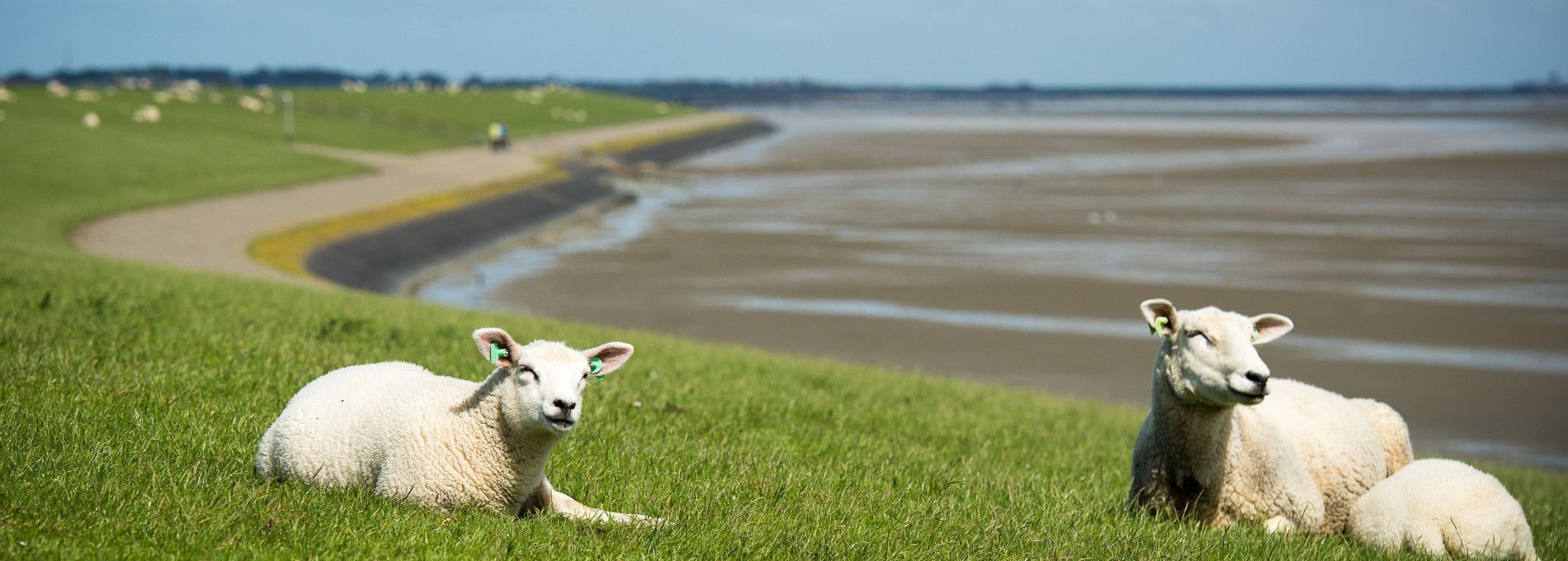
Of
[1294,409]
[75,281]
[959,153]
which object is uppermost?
[1294,409]

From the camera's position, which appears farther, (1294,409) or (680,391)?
(680,391)

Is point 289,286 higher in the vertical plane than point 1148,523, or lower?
lower

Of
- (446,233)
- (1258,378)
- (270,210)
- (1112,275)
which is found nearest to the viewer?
(1258,378)

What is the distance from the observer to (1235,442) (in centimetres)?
841

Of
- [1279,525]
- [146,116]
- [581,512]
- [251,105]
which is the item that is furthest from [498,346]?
[251,105]

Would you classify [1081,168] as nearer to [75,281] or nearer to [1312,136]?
[1312,136]

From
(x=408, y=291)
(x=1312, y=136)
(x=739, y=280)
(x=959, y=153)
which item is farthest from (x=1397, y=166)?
(x=408, y=291)

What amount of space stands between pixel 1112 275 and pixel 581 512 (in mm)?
27603

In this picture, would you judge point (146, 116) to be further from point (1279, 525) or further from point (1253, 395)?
point (1253, 395)

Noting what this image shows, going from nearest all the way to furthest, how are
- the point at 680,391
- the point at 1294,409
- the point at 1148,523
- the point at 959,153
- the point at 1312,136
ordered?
the point at 1148,523 < the point at 1294,409 < the point at 680,391 < the point at 959,153 < the point at 1312,136

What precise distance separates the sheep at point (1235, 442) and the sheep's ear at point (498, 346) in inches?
138

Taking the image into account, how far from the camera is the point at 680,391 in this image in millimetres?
12164

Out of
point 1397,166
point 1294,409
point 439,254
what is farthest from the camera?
point 1397,166

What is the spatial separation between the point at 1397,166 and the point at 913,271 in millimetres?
45423
